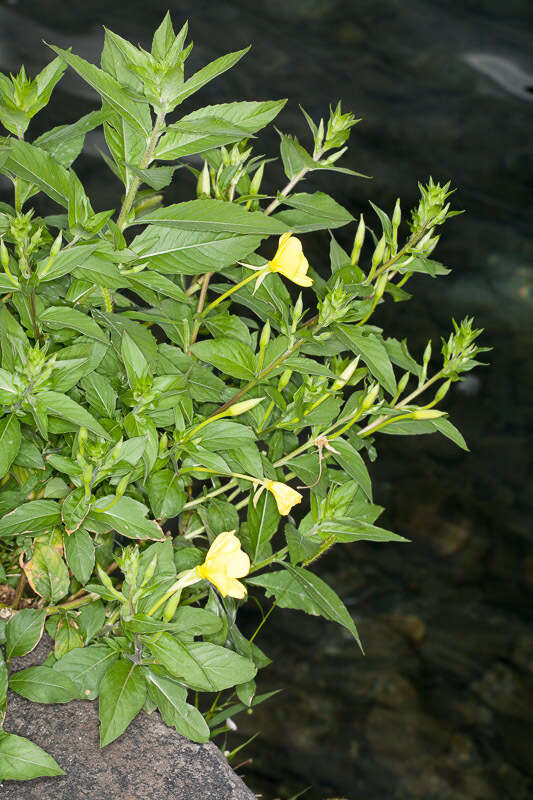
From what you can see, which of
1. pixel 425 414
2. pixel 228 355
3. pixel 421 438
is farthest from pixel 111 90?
pixel 421 438

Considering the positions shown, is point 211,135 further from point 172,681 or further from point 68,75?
point 68,75

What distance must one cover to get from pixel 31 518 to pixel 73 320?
33 centimetres

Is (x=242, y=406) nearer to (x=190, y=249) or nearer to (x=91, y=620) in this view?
(x=190, y=249)

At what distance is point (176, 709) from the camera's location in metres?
1.23

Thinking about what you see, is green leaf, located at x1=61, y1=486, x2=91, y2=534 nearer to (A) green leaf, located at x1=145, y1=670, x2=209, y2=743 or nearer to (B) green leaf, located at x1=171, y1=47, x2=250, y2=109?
(A) green leaf, located at x1=145, y1=670, x2=209, y2=743

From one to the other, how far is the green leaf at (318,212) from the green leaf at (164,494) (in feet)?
1.61

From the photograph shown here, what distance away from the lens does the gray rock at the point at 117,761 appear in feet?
3.90

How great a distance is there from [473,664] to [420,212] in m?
2.31

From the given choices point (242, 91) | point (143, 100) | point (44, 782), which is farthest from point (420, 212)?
point (242, 91)

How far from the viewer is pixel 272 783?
2619 mm

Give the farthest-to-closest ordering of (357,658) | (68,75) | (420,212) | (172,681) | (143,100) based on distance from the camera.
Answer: (68,75) < (357,658) < (420,212) < (172,681) < (143,100)

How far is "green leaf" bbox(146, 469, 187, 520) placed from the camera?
1272mm

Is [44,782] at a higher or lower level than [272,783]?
higher

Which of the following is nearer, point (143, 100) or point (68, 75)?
point (143, 100)
